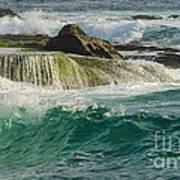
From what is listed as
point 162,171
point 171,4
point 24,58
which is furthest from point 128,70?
point 171,4

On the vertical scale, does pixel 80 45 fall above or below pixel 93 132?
above

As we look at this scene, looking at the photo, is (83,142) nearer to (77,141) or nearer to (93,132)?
(77,141)

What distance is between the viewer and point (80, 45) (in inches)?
706

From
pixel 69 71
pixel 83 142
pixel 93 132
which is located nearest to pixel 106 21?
pixel 69 71

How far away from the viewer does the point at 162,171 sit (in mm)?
7160

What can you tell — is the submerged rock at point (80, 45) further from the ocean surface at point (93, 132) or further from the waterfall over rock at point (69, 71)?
the ocean surface at point (93, 132)

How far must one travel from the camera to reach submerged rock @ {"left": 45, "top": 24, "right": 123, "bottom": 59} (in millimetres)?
17906

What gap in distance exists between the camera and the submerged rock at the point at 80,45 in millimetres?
17906

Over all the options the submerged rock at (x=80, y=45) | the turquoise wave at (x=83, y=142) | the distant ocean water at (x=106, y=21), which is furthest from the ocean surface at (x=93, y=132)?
the distant ocean water at (x=106, y=21)

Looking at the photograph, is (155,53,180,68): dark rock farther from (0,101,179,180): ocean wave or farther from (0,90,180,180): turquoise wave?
(0,101,179,180): ocean wave

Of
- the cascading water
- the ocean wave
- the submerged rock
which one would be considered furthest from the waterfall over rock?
the ocean wave

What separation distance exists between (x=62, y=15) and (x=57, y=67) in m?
41.9

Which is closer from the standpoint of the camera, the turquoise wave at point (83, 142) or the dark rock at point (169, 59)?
the turquoise wave at point (83, 142)

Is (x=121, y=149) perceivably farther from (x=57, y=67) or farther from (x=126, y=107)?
(x=57, y=67)
